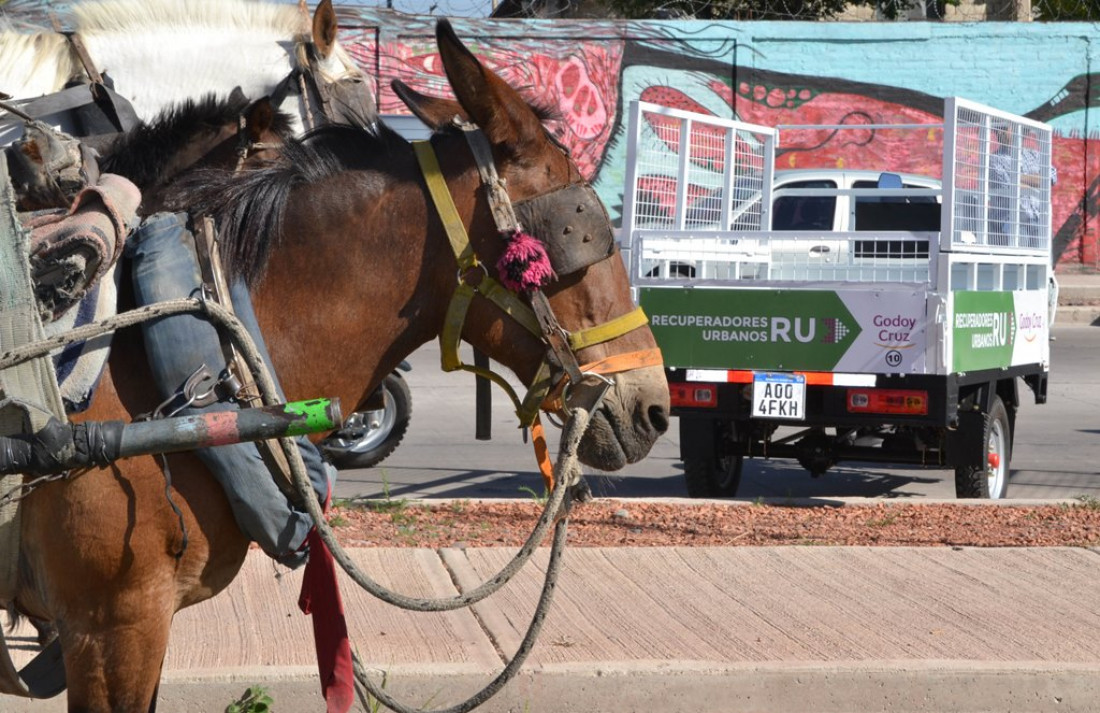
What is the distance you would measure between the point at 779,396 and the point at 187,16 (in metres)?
4.18

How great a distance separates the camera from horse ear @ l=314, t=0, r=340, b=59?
5516mm

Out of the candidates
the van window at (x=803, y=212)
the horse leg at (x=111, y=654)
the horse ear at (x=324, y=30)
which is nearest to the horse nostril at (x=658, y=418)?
the horse leg at (x=111, y=654)

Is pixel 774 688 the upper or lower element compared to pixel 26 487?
lower

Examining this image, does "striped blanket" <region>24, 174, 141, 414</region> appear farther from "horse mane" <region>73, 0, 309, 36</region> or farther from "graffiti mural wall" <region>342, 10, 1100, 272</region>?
"graffiti mural wall" <region>342, 10, 1100, 272</region>

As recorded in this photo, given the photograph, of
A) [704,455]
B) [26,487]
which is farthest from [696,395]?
[26,487]

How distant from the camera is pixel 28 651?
485cm

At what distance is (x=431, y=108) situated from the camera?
3.10 m

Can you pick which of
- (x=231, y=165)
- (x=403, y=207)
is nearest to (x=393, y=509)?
(x=231, y=165)

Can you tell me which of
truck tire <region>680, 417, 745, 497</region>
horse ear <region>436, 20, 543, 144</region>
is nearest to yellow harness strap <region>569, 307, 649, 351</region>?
horse ear <region>436, 20, 543, 144</region>

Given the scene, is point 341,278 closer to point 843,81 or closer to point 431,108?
point 431,108

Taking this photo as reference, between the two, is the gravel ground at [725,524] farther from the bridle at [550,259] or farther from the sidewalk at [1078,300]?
the sidewalk at [1078,300]

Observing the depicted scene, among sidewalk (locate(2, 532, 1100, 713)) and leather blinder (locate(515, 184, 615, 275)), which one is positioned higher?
leather blinder (locate(515, 184, 615, 275))

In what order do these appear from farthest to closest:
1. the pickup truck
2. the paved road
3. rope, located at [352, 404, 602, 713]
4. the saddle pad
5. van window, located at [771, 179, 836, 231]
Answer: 1. van window, located at [771, 179, 836, 231]
2. the paved road
3. the pickup truck
4. rope, located at [352, 404, 602, 713]
5. the saddle pad

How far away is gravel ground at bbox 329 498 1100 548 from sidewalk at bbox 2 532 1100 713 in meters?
0.48
